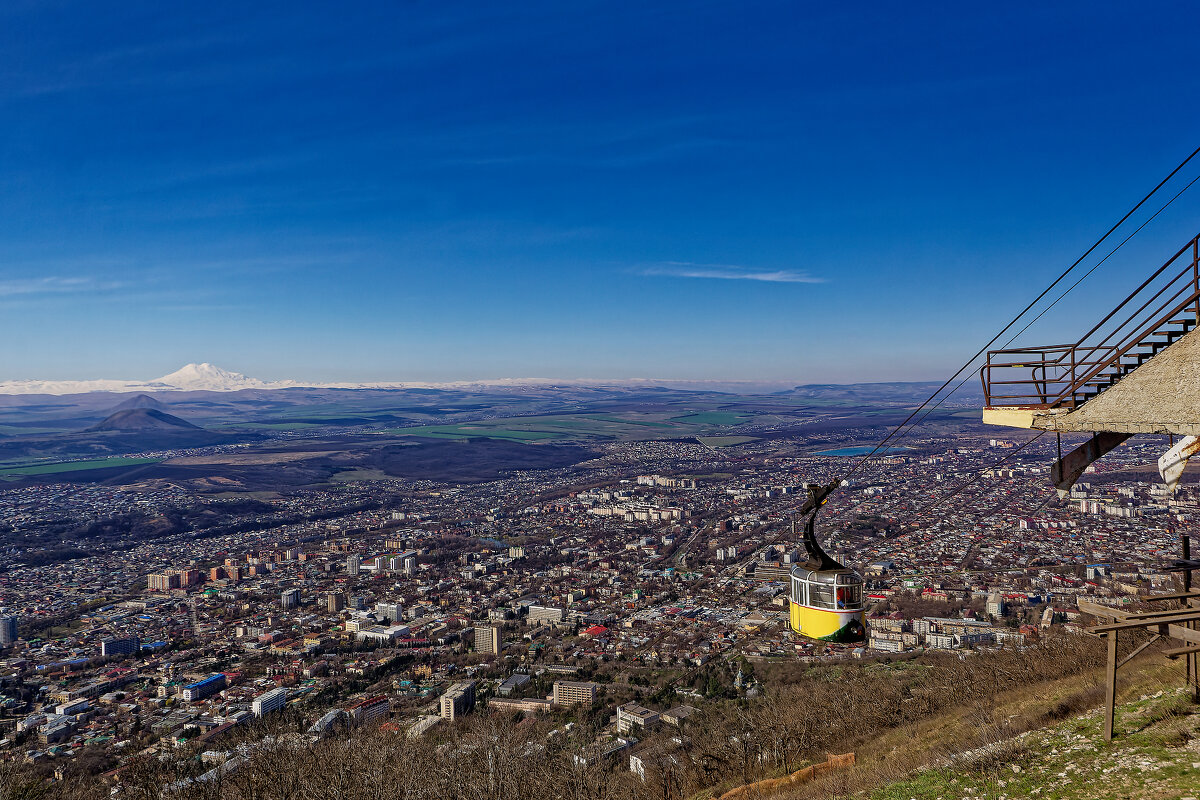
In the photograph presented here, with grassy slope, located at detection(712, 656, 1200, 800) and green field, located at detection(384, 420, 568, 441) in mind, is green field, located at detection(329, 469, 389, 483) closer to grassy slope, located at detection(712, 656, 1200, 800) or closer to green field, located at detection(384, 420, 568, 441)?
green field, located at detection(384, 420, 568, 441)

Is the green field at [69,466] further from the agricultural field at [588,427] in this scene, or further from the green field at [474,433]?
the agricultural field at [588,427]

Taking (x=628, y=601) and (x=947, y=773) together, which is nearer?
(x=947, y=773)

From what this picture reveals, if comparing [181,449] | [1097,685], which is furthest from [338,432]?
[1097,685]

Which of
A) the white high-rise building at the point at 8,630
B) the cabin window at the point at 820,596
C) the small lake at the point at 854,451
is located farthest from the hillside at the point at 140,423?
the cabin window at the point at 820,596

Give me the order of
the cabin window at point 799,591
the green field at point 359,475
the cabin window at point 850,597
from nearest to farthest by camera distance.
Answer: the cabin window at point 850,597, the cabin window at point 799,591, the green field at point 359,475

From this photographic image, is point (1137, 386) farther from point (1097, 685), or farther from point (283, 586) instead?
point (283, 586)

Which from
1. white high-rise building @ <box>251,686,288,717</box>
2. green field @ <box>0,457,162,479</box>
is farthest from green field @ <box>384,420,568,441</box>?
white high-rise building @ <box>251,686,288,717</box>

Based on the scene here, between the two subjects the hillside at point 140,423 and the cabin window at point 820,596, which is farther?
the hillside at point 140,423
